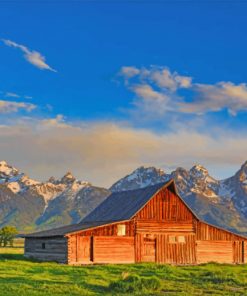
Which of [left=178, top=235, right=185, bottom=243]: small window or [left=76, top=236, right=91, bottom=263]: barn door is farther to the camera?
[left=178, top=235, right=185, bottom=243]: small window

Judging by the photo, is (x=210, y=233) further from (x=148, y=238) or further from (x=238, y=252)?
(x=148, y=238)

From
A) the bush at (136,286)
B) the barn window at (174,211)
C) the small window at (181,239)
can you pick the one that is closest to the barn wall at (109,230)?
the barn window at (174,211)

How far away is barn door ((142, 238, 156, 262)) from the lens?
60.8 m

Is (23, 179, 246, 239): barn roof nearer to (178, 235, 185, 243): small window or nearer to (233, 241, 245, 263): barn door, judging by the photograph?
(233, 241, 245, 263): barn door

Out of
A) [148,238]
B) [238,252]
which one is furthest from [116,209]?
[238,252]

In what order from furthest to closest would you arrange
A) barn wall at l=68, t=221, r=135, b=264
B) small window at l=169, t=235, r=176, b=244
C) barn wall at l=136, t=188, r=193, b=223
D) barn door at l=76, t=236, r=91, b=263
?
1. small window at l=169, t=235, r=176, b=244
2. barn wall at l=136, t=188, r=193, b=223
3. barn door at l=76, t=236, r=91, b=263
4. barn wall at l=68, t=221, r=135, b=264

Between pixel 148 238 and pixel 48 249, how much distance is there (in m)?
10.4

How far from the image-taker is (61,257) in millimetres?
57562

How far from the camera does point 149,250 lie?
61312 millimetres

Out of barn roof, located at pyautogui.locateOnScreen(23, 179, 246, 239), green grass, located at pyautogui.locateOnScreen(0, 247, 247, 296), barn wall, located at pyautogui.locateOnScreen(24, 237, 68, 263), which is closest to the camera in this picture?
green grass, located at pyautogui.locateOnScreen(0, 247, 247, 296)

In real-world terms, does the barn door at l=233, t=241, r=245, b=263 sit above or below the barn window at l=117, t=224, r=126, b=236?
below

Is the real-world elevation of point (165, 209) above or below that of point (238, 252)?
above

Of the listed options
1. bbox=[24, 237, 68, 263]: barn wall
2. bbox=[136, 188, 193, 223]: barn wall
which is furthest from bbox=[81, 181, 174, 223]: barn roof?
bbox=[24, 237, 68, 263]: barn wall

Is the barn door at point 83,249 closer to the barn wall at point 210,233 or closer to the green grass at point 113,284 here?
the barn wall at point 210,233
